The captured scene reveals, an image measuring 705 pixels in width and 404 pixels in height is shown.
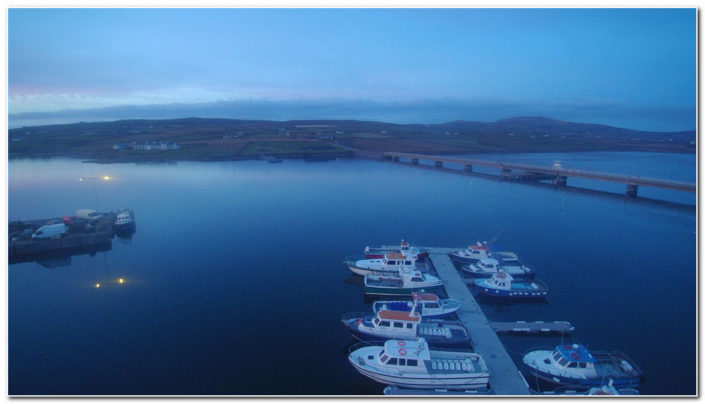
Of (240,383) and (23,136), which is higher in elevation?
(23,136)

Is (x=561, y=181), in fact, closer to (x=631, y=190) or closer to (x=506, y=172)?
(x=506, y=172)

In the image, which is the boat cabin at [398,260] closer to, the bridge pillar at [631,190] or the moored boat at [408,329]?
the moored boat at [408,329]

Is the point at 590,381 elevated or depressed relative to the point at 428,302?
depressed

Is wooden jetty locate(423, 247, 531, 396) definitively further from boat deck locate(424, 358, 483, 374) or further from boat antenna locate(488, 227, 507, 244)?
boat antenna locate(488, 227, 507, 244)

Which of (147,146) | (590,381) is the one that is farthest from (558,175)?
(147,146)

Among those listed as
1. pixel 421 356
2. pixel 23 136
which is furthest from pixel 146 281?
pixel 23 136

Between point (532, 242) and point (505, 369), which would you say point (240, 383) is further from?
point (532, 242)

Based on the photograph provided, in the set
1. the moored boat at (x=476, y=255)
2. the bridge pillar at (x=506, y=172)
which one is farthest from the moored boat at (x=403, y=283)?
the bridge pillar at (x=506, y=172)
